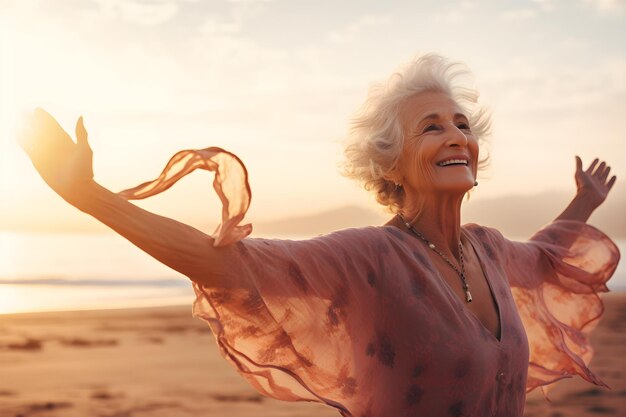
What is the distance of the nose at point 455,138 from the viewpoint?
288 cm

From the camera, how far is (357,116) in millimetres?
3055

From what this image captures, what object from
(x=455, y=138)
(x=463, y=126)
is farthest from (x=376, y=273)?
(x=463, y=126)

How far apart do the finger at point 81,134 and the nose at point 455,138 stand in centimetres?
133

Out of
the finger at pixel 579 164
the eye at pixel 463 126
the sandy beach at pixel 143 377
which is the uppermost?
the eye at pixel 463 126

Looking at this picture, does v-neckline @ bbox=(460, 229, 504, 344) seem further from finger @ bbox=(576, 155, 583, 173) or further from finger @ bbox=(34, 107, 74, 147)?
finger @ bbox=(34, 107, 74, 147)

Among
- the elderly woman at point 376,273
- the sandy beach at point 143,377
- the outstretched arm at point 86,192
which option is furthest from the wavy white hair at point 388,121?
the sandy beach at point 143,377

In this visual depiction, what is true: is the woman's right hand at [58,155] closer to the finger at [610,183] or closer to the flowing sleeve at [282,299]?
the flowing sleeve at [282,299]

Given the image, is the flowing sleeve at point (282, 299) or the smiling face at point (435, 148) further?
the smiling face at point (435, 148)

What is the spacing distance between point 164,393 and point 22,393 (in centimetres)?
135

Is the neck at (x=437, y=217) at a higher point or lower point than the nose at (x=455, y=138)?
lower

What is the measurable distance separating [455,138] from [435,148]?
3.3 inches

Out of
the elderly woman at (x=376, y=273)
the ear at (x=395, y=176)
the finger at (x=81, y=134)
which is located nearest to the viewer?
the finger at (x=81, y=134)

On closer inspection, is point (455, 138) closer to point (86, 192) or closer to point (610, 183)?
point (86, 192)

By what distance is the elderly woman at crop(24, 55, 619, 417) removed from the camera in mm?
2205
